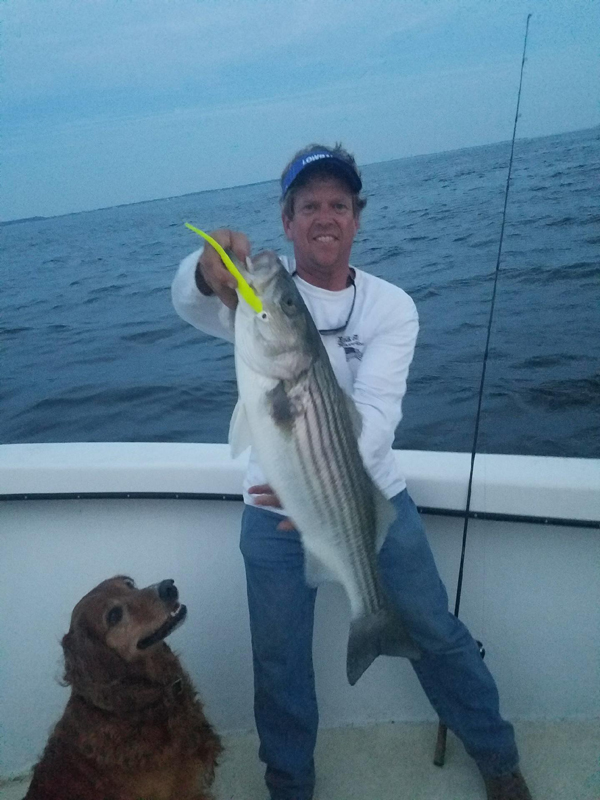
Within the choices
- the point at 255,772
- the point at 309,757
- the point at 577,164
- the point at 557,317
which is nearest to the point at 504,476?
the point at 309,757

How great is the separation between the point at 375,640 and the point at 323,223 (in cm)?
151

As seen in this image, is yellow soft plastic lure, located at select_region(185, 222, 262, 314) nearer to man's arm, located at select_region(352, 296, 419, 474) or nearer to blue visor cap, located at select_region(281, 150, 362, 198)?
man's arm, located at select_region(352, 296, 419, 474)

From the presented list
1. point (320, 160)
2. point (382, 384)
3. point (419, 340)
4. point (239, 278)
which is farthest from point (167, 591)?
point (419, 340)

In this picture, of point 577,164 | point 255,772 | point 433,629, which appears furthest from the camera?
point 577,164

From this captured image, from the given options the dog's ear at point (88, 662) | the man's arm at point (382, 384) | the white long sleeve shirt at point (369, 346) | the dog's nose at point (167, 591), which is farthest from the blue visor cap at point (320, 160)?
the dog's ear at point (88, 662)

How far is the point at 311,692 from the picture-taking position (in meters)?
2.58

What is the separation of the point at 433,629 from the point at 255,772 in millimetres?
1162

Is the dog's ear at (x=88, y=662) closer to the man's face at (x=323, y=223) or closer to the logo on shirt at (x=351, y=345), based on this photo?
the logo on shirt at (x=351, y=345)

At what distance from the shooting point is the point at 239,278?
1.73m

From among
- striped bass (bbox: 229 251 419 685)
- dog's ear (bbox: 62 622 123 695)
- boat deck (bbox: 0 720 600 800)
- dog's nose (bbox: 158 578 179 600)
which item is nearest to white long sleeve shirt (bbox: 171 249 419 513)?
striped bass (bbox: 229 251 419 685)

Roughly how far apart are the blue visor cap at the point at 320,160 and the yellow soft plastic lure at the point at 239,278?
80cm

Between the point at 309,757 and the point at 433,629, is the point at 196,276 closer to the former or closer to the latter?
the point at 433,629

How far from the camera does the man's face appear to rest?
2395 mm

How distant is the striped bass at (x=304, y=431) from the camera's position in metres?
1.78
